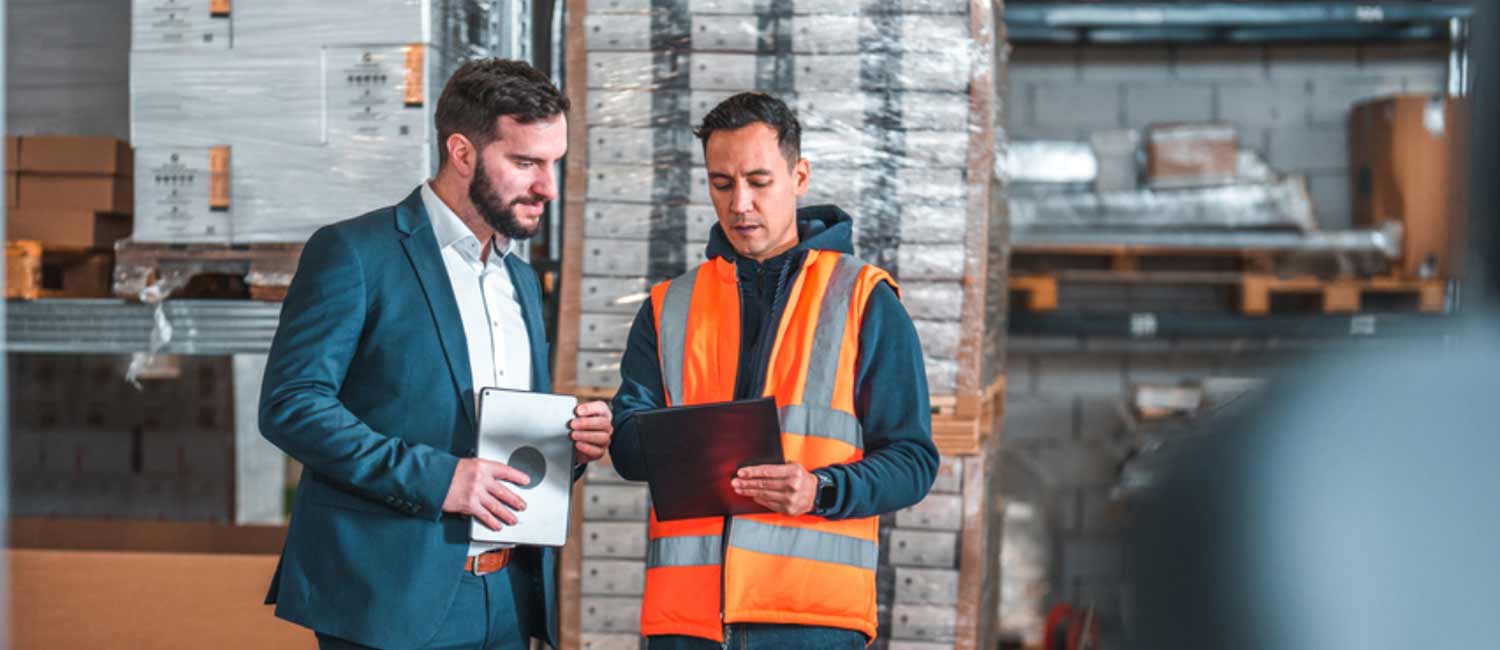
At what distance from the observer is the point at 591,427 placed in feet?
8.78

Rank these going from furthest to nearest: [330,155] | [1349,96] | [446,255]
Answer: [1349,96] → [330,155] → [446,255]

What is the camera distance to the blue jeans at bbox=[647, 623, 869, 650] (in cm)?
254

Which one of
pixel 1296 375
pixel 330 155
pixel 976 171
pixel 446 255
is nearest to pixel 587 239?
pixel 330 155

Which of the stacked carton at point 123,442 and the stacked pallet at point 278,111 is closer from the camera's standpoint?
the stacked pallet at point 278,111

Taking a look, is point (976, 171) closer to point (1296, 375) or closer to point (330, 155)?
point (330, 155)

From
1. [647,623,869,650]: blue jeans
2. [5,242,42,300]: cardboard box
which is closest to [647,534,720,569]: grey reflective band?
[647,623,869,650]: blue jeans

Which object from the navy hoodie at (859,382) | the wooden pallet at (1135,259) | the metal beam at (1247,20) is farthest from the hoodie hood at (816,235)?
the wooden pallet at (1135,259)

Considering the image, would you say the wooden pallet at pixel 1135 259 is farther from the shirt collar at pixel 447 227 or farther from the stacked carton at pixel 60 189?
the shirt collar at pixel 447 227

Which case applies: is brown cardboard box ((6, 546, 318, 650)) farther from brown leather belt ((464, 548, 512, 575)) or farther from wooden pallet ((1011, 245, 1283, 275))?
wooden pallet ((1011, 245, 1283, 275))

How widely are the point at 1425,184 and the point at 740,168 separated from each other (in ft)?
19.9

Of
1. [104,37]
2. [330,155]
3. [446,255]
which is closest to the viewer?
[446,255]

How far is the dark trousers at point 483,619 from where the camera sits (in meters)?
2.54

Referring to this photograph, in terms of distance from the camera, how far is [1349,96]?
787 centimetres

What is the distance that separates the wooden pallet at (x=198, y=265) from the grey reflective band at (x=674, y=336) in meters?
1.99
